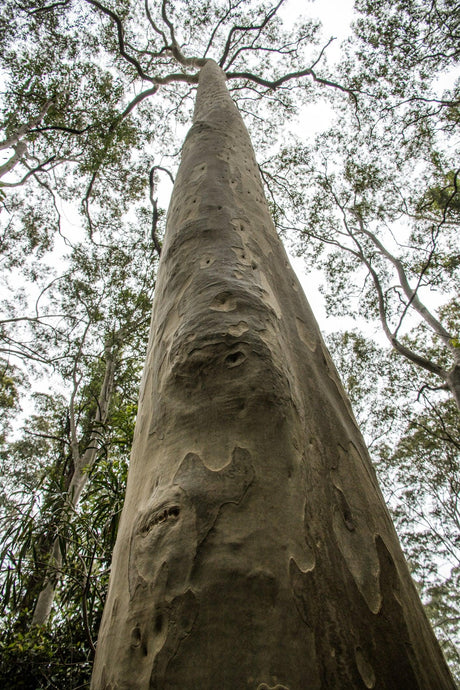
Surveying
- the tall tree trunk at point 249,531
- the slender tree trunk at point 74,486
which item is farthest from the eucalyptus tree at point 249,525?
the slender tree trunk at point 74,486

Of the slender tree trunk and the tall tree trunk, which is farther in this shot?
the slender tree trunk

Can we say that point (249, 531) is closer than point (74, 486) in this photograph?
Yes

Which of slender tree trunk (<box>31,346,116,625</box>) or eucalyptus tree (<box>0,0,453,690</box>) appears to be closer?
eucalyptus tree (<box>0,0,453,690</box>)

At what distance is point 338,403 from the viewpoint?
0.92 m

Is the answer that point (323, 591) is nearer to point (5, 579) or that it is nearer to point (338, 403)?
point (338, 403)

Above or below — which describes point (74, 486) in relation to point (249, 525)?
above

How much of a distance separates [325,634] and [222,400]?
38cm

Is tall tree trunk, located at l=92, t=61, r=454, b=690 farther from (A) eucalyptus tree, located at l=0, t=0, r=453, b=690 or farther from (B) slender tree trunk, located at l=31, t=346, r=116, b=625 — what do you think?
(B) slender tree trunk, located at l=31, t=346, r=116, b=625

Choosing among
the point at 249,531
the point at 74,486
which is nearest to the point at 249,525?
the point at 249,531

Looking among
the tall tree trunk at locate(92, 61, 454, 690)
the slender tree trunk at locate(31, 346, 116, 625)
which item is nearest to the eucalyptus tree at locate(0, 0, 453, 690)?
the tall tree trunk at locate(92, 61, 454, 690)

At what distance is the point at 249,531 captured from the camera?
0.58m

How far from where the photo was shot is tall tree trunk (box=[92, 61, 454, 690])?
1.62 feet

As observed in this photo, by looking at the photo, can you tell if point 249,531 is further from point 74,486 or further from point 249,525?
point 74,486

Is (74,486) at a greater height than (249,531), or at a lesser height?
greater
